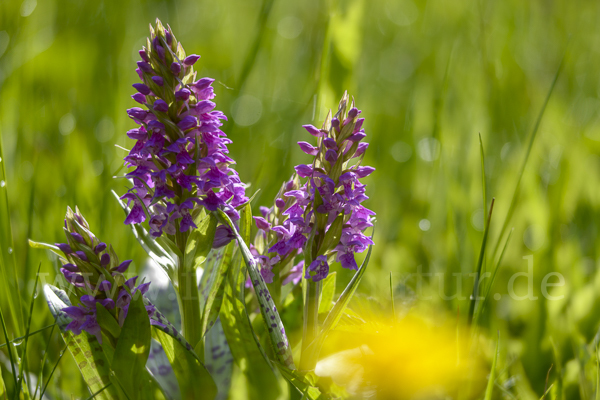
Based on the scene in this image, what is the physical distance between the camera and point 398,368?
143 centimetres

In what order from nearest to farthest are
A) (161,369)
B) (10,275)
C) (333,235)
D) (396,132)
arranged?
1. (333,235)
2. (161,369)
3. (10,275)
4. (396,132)

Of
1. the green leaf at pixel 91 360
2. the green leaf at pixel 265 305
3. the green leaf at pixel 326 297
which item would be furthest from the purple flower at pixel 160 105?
the green leaf at pixel 326 297

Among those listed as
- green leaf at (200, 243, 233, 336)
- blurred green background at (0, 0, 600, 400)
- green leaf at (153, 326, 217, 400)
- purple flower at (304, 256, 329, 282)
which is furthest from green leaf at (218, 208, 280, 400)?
blurred green background at (0, 0, 600, 400)

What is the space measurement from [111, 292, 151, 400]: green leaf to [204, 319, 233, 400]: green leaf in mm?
345

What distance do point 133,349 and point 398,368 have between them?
0.76 m

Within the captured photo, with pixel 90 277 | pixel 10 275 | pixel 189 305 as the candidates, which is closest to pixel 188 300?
pixel 189 305

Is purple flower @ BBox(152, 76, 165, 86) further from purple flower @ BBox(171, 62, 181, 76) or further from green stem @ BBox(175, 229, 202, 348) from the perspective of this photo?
green stem @ BBox(175, 229, 202, 348)

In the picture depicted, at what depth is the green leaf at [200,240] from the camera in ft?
4.52

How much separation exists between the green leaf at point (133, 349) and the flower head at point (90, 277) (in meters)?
0.05

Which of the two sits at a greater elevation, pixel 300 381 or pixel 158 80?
pixel 158 80

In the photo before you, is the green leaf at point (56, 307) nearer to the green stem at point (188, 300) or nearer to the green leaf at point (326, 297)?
the green stem at point (188, 300)

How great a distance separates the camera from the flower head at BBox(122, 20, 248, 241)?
129 cm

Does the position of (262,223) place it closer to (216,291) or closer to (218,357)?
(216,291)

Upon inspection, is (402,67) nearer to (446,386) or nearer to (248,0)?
(248,0)
